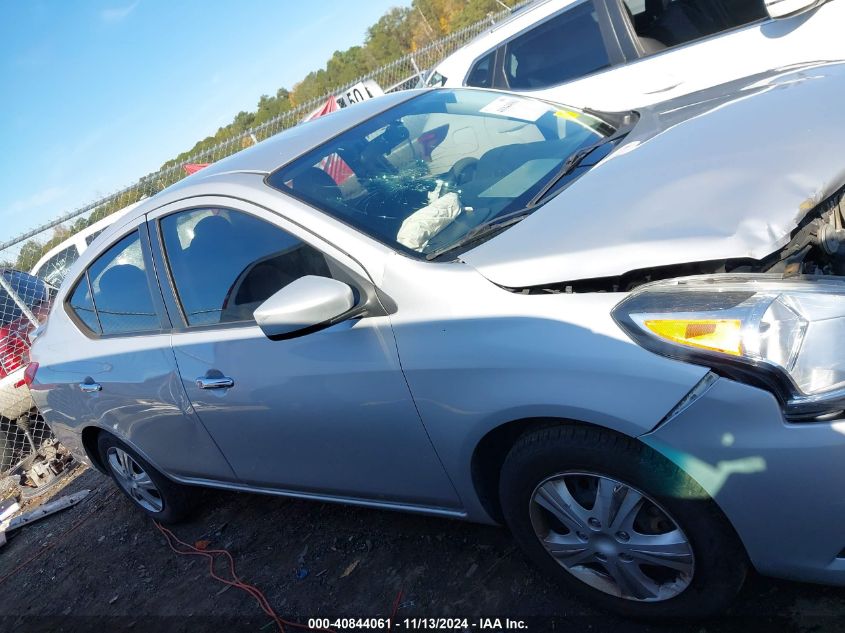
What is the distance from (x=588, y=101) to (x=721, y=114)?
297cm

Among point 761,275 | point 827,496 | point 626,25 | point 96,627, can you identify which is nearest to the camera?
point 827,496

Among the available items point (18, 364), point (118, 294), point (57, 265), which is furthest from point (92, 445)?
point (57, 265)

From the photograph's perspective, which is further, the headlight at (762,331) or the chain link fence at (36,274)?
the chain link fence at (36,274)

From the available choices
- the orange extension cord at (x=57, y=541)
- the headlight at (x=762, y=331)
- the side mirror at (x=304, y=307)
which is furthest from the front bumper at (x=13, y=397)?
the headlight at (x=762, y=331)

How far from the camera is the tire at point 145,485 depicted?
379cm

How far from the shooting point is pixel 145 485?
3.93 m

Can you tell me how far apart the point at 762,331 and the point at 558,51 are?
14.9ft

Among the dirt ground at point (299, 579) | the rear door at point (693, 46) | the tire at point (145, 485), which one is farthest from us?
the rear door at point (693, 46)

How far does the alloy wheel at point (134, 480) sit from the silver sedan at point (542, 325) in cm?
77

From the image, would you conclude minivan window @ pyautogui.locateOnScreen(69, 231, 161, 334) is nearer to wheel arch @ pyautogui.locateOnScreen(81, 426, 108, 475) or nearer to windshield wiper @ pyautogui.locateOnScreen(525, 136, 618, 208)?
wheel arch @ pyautogui.locateOnScreen(81, 426, 108, 475)

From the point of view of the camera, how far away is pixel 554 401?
184 centimetres

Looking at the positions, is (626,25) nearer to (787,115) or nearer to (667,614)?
(787,115)

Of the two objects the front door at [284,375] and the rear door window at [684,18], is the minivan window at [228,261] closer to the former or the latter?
the front door at [284,375]

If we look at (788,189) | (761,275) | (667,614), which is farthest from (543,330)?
(667,614)
